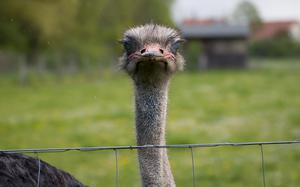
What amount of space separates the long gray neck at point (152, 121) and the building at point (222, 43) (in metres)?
40.0

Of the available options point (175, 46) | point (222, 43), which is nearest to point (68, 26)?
point (222, 43)

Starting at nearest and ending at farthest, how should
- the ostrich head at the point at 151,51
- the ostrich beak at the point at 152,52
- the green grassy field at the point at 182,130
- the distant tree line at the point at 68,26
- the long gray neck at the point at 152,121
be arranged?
the ostrich beak at the point at 152,52
the ostrich head at the point at 151,51
the long gray neck at the point at 152,121
the green grassy field at the point at 182,130
the distant tree line at the point at 68,26

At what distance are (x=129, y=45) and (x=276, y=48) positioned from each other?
4668cm

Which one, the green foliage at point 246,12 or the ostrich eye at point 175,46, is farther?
the green foliage at point 246,12

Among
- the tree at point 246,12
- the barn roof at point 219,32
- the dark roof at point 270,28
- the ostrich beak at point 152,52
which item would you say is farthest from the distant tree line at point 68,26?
the tree at point 246,12

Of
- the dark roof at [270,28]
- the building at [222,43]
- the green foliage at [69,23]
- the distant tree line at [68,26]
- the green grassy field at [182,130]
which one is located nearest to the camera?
the green grassy field at [182,130]

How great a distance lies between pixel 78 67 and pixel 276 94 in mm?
21148

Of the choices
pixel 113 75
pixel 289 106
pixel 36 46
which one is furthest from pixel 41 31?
pixel 113 75

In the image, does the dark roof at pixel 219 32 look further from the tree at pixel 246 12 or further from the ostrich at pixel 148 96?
the ostrich at pixel 148 96

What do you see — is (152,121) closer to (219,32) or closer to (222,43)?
(222,43)

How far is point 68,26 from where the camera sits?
88.6 ft

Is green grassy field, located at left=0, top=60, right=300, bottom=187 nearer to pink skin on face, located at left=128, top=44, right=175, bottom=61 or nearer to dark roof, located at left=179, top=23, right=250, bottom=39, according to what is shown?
pink skin on face, located at left=128, top=44, right=175, bottom=61

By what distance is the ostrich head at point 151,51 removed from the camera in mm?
3027

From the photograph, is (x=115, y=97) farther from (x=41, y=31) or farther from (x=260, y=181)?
(x=260, y=181)
